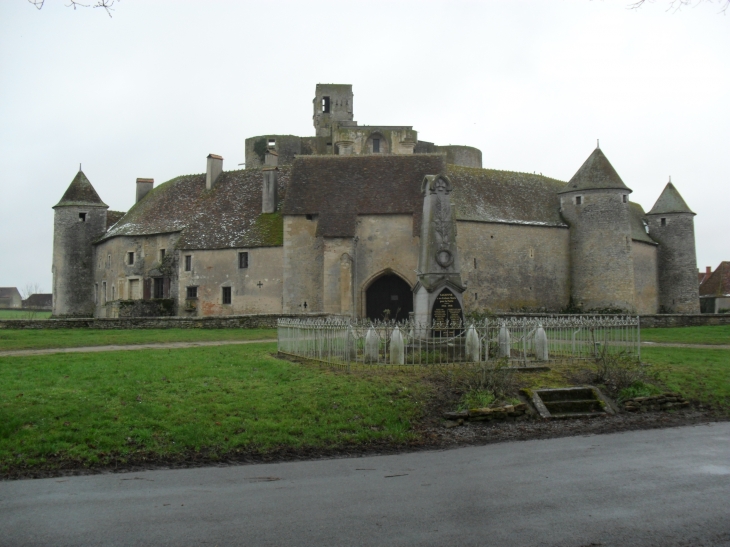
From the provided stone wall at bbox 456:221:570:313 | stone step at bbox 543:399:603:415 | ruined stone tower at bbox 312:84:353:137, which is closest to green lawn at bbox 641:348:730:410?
stone step at bbox 543:399:603:415

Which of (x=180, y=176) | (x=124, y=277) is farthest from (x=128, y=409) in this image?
(x=180, y=176)

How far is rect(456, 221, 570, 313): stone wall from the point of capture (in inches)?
1678

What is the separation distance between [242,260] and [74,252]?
1487 cm

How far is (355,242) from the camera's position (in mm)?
39719

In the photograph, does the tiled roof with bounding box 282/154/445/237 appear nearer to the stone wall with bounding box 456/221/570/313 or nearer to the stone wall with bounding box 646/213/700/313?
the stone wall with bounding box 456/221/570/313

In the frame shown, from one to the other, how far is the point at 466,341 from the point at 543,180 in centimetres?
3568

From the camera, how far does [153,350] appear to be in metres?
20.5

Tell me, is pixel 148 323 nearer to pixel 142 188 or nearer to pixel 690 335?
pixel 690 335

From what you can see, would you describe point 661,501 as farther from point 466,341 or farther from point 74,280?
point 74,280

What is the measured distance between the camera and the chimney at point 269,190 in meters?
43.7

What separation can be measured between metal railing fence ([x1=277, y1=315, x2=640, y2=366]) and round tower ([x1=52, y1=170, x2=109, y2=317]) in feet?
115

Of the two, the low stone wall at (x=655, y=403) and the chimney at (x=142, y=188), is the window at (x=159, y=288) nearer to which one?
the chimney at (x=142, y=188)

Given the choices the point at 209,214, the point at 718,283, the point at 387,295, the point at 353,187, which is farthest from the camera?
the point at 718,283

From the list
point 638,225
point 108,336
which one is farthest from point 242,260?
point 638,225
